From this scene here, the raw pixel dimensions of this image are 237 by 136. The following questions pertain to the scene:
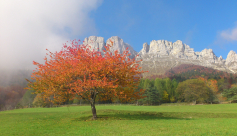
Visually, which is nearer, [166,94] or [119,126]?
[119,126]

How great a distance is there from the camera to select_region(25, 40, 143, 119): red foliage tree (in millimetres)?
15961

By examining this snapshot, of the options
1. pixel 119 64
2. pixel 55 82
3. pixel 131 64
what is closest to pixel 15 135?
pixel 55 82

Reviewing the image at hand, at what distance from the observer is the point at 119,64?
57.1 ft

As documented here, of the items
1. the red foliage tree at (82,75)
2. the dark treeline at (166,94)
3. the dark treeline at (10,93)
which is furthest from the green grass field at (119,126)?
the dark treeline at (10,93)

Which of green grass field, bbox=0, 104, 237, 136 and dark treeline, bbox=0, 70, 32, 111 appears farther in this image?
dark treeline, bbox=0, 70, 32, 111

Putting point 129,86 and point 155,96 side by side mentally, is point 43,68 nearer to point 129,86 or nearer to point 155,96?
point 129,86

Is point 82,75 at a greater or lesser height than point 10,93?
greater

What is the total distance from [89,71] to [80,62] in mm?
1579

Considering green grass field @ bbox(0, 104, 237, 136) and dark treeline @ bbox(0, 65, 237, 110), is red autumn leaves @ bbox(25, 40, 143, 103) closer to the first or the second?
green grass field @ bbox(0, 104, 237, 136)

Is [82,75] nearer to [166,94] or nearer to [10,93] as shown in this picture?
[166,94]

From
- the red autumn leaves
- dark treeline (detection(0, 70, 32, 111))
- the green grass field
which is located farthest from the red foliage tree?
dark treeline (detection(0, 70, 32, 111))

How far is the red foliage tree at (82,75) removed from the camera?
15961 millimetres

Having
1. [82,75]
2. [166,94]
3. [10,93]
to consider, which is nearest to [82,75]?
[82,75]

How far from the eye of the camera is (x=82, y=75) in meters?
17.4
